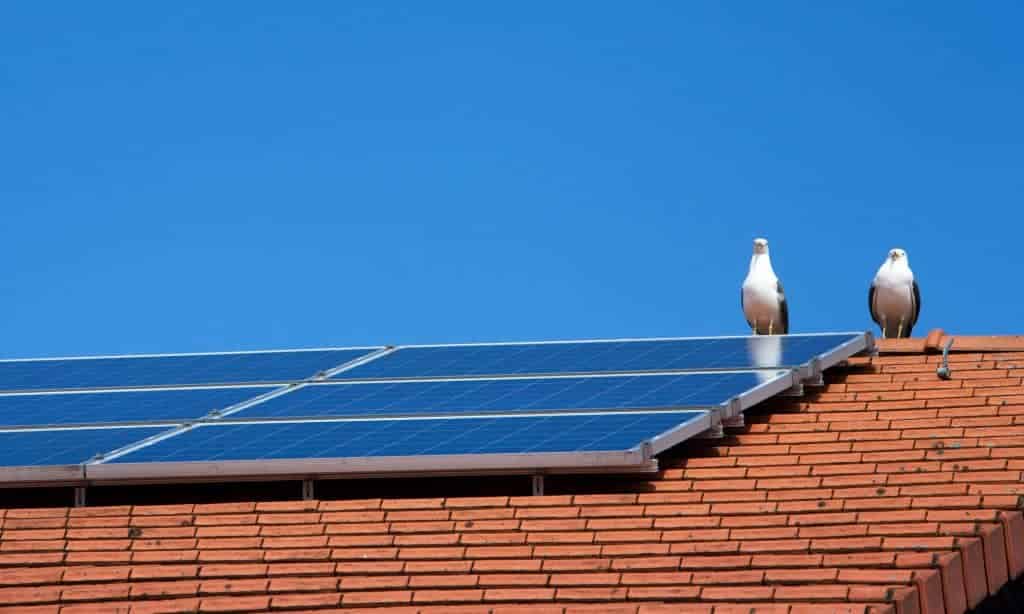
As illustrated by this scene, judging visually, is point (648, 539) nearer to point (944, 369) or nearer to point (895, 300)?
point (944, 369)

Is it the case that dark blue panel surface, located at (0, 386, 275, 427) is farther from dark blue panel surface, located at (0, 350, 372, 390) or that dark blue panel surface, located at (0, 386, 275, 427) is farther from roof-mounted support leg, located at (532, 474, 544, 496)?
roof-mounted support leg, located at (532, 474, 544, 496)

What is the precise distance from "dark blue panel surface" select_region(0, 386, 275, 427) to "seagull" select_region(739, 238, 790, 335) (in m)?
4.70

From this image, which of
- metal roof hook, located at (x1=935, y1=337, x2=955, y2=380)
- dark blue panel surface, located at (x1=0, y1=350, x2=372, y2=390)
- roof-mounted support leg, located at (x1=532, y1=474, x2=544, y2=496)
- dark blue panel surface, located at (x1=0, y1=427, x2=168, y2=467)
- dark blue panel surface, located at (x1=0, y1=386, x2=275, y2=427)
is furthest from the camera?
dark blue panel surface, located at (x1=0, y1=350, x2=372, y2=390)

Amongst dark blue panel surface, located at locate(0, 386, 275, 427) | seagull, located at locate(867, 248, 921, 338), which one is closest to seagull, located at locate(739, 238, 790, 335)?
seagull, located at locate(867, 248, 921, 338)

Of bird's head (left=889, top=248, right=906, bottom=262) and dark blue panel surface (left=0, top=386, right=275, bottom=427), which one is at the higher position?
bird's head (left=889, top=248, right=906, bottom=262)

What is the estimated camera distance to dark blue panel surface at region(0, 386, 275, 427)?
1636cm

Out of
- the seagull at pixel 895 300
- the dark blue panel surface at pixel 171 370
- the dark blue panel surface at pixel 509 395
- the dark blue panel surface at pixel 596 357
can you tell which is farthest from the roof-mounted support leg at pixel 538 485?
the seagull at pixel 895 300

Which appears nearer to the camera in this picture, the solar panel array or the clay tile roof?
the clay tile roof

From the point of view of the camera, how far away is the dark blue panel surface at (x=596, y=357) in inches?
647

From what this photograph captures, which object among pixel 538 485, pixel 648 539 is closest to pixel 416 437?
pixel 538 485

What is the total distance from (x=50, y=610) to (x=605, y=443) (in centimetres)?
361

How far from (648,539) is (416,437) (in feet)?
7.65

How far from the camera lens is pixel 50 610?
41.4 ft

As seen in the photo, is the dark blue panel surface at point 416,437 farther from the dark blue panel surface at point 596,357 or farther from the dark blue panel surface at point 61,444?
the dark blue panel surface at point 596,357
